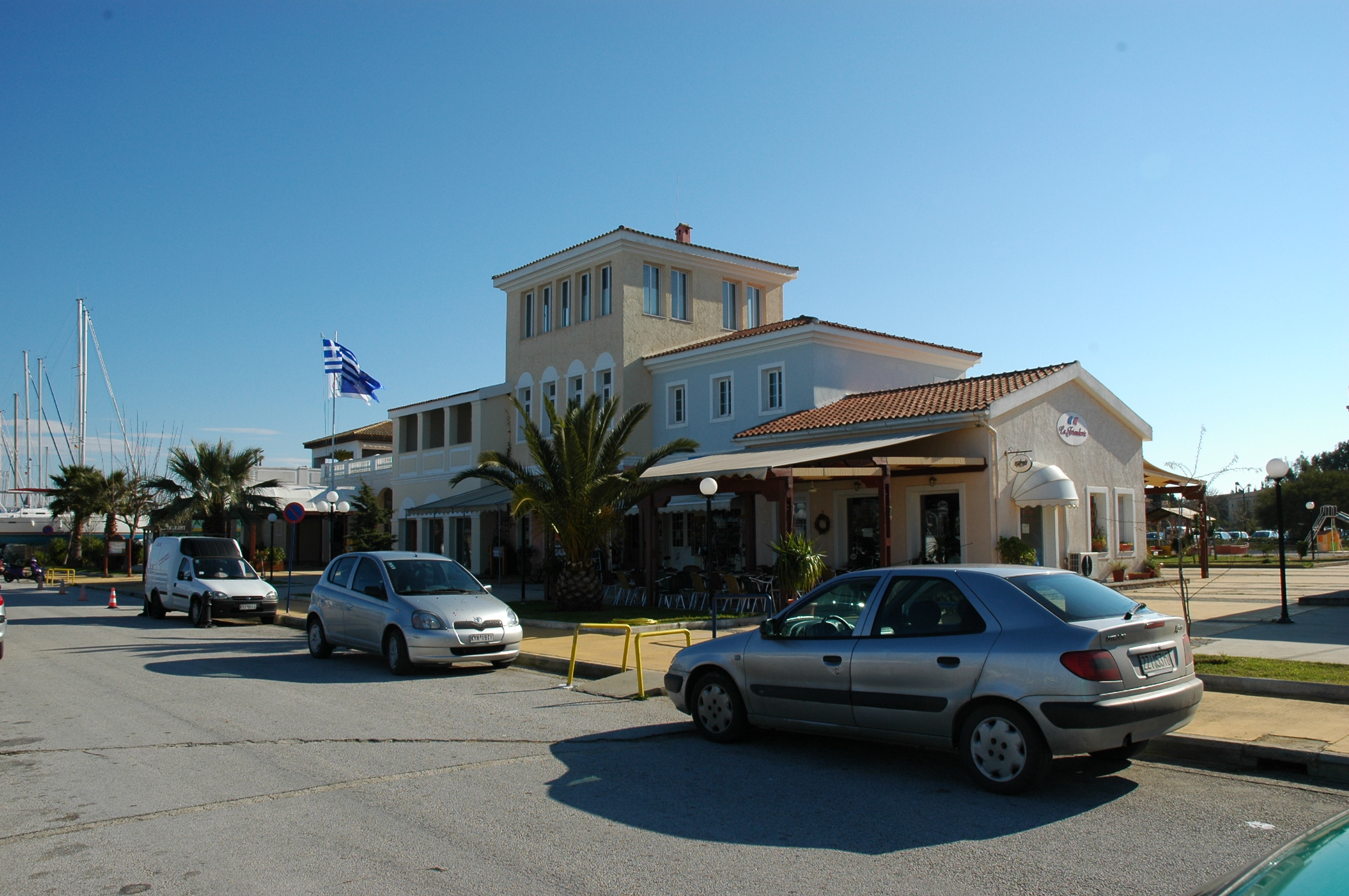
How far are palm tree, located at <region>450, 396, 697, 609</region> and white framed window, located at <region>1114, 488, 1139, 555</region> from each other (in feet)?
36.3

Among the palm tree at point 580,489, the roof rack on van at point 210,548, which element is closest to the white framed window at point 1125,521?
the palm tree at point 580,489

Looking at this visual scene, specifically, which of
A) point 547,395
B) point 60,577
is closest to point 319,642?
point 547,395

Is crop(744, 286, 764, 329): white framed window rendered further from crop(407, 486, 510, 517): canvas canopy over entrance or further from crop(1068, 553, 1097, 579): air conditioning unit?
crop(1068, 553, 1097, 579): air conditioning unit

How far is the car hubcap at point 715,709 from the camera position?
8039 mm

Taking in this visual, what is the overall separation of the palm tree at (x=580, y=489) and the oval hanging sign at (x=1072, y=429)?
857cm

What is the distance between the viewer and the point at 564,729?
8711mm

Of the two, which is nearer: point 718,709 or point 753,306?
point 718,709

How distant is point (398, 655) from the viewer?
40.3 feet

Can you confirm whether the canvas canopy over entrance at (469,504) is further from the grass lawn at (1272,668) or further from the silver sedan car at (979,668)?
the silver sedan car at (979,668)

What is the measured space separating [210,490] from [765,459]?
18.4 m

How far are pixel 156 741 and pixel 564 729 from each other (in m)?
3.42

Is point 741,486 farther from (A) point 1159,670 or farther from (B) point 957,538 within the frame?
(A) point 1159,670

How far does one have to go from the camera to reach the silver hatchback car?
12.1 metres

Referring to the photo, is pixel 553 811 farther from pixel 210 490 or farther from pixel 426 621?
pixel 210 490
